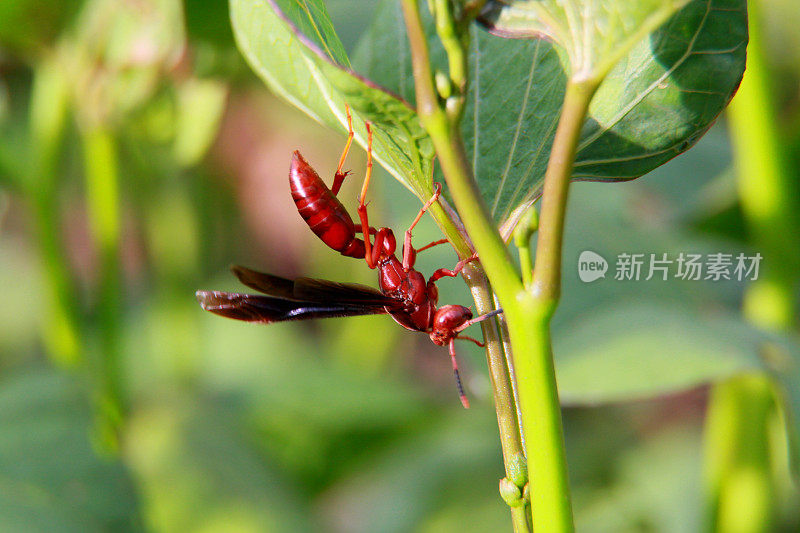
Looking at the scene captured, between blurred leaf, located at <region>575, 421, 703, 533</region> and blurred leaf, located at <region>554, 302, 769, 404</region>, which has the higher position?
blurred leaf, located at <region>554, 302, 769, 404</region>

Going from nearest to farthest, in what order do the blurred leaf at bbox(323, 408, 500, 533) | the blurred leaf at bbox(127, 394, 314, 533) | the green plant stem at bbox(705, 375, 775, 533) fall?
1. the green plant stem at bbox(705, 375, 775, 533)
2. the blurred leaf at bbox(127, 394, 314, 533)
3. the blurred leaf at bbox(323, 408, 500, 533)

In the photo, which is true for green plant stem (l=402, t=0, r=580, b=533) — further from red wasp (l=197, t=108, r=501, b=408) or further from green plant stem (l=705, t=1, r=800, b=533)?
green plant stem (l=705, t=1, r=800, b=533)

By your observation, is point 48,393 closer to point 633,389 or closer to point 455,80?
point 633,389

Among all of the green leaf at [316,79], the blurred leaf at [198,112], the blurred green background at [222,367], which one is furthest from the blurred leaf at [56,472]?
the green leaf at [316,79]

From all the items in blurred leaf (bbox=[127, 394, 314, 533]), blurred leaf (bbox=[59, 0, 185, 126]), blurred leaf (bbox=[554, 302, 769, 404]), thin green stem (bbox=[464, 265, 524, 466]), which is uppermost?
blurred leaf (bbox=[59, 0, 185, 126])

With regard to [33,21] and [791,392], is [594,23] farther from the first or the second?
[33,21]

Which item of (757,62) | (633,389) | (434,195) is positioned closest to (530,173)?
(434,195)

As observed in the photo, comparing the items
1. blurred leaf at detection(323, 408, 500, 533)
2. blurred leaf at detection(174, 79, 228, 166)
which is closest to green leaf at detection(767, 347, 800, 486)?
blurred leaf at detection(323, 408, 500, 533)
